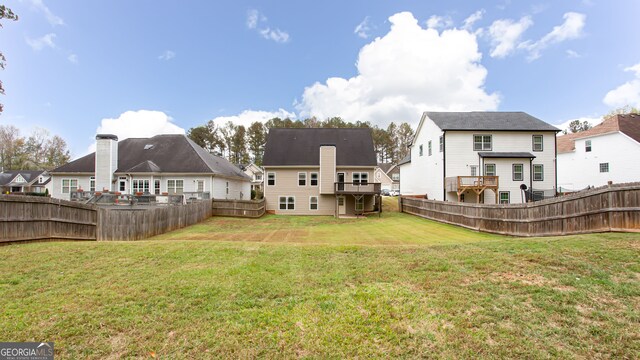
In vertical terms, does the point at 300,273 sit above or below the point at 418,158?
below

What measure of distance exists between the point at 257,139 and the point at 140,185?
35352 mm

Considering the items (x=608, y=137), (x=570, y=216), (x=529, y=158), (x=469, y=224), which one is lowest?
(x=469, y=224)

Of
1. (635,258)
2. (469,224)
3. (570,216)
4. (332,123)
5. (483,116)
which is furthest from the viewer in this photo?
(332,123)

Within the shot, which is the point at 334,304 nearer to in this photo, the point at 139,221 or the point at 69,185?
the point at 139,221

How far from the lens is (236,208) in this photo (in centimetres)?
2422

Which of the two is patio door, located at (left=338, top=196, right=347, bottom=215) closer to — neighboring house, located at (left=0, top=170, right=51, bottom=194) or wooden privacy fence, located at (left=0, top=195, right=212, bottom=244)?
wooden privacy fence, located at (left=0, top=195, right=212, bottom=244)

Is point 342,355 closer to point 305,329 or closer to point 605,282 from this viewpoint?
point 305,329

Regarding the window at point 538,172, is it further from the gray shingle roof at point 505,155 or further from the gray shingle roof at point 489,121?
the gray shingle roof at point 489,121

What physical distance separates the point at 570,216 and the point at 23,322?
46.2 ft

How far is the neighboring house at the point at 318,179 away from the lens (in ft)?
86.3

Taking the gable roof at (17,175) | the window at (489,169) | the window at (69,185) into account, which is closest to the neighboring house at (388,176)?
the window at (489,169)

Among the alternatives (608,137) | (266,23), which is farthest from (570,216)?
(608,137)

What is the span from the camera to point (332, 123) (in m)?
61.8

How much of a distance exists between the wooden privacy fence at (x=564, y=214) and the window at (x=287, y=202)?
1411 cm
